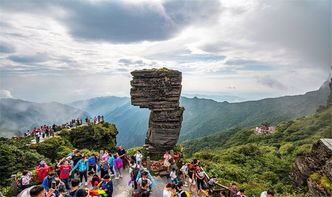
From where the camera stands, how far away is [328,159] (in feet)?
44.1

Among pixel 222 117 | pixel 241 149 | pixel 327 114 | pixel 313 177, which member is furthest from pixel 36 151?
pixel 222 117

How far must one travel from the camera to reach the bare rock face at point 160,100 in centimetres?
2052

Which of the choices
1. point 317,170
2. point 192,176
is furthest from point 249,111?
point 192,176

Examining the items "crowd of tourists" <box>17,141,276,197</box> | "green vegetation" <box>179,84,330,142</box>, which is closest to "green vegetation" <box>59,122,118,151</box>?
"crowd of tourists" <box>17,141,276,197</box>

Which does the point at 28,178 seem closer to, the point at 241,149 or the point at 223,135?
the point at 241,149

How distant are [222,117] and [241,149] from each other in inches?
5434

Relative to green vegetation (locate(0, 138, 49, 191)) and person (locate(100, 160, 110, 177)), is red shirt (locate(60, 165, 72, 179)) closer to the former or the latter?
person (locate(100, 160, 110, 177))

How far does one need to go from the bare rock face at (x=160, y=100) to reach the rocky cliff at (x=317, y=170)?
1161 centimetres

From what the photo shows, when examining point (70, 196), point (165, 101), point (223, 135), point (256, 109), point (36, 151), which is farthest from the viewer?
point (256, 109)

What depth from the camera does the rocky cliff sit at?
1256 cm

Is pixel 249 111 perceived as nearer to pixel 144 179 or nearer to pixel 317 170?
pixel 317 170

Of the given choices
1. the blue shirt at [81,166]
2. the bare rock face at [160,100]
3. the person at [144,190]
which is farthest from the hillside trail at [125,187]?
the bare rock face at [160,100]

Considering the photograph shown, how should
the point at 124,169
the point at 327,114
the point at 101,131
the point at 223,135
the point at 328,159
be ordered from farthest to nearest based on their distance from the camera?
the point at 223,135
the point at 327,114
the point at 101,131
the point at 124,169
the point at 328,159

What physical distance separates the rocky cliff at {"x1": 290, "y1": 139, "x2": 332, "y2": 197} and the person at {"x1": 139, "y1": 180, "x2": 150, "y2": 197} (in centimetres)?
1086
